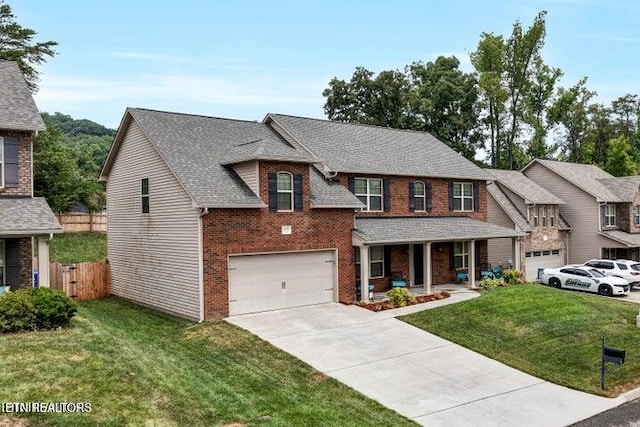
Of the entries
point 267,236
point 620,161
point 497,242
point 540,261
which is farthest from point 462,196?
point 620,161

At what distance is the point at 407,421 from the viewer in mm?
10141

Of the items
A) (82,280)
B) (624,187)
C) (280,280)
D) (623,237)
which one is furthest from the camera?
(624,187)

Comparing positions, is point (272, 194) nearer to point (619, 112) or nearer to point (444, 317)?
point (444, 317)

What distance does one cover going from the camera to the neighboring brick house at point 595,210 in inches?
1345

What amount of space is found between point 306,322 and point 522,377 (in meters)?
6.90

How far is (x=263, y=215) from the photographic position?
1827 cm

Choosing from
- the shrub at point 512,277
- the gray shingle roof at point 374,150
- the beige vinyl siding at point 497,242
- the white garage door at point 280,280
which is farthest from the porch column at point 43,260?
the beige vinyl siding at point 497,242

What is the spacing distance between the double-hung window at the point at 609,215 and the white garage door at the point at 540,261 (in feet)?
14.6

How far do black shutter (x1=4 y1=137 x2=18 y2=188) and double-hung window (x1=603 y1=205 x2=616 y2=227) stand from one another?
1380 inches

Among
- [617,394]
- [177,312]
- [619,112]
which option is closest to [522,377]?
[617,394]

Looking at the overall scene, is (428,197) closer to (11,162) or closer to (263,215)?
(263,215)

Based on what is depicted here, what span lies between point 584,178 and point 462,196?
593 inches

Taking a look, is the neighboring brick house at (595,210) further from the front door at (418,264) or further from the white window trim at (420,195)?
the front door at (418,264)

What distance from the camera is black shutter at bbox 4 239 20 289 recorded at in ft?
51.5
